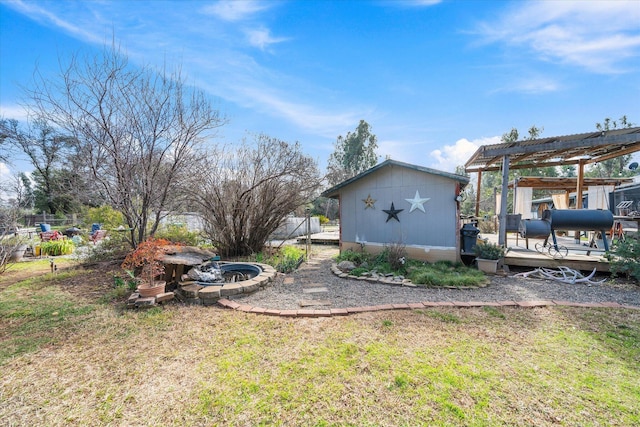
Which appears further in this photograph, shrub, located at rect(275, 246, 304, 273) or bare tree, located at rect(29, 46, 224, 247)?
shrub, located at rect(275, 246, 304, 273)

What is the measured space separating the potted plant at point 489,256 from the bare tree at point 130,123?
677 cm

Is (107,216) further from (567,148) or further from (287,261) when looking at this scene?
(567,148)

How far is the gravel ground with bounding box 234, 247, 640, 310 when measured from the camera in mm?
4020

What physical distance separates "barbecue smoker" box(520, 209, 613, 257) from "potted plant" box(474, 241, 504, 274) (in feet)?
4.85

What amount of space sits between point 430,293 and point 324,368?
2.85 meters

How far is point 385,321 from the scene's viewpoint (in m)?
3.22

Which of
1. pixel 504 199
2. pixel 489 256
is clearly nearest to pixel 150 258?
pixel 489 256

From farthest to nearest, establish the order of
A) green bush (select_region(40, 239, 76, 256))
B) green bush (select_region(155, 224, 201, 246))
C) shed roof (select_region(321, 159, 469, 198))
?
green bush (select_region(40, 239, 76, 256))
green bush (select_region(155, 224, 201, 246))
shed roof (select_region(321, 159, 469, 198))

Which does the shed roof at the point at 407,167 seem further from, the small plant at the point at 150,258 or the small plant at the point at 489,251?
the small plant at the point at 150,258

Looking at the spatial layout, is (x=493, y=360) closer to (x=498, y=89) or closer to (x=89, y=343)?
(x=89, y=343)

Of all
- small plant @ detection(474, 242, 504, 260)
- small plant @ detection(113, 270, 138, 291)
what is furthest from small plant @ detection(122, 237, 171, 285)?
small plant @ detection(474, 242, 504, 260)

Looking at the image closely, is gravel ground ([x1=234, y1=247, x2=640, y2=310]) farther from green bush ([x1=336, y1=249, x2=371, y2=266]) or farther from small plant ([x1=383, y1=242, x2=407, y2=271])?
green bush ([x1=336, y1=249, x2=371, y2=266])

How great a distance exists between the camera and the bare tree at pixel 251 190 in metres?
6.95

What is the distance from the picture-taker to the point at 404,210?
6812mm
